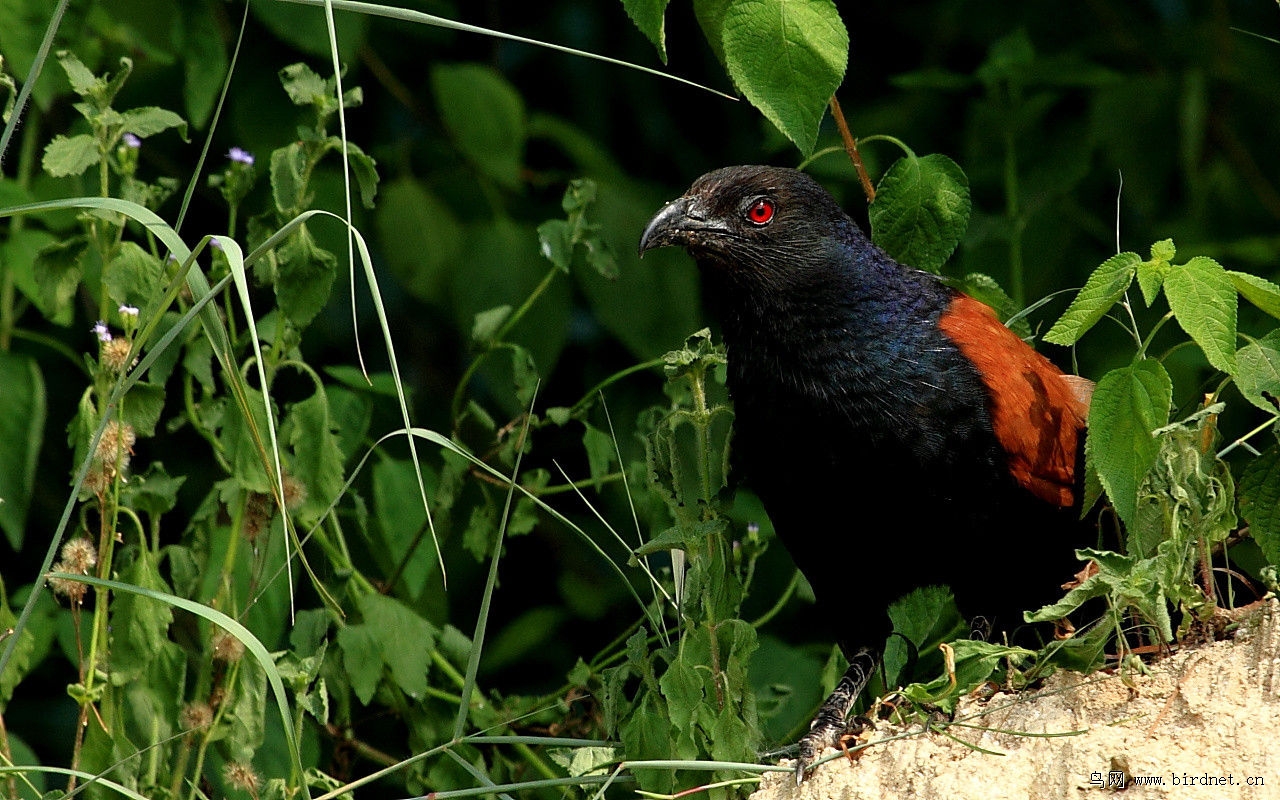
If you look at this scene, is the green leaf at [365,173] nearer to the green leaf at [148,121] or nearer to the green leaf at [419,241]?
the green leaf at [148,121]

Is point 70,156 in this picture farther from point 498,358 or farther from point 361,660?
point 498,358

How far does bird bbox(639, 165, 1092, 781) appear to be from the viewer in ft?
7.13

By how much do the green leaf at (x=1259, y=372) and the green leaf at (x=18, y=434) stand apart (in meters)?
2.00

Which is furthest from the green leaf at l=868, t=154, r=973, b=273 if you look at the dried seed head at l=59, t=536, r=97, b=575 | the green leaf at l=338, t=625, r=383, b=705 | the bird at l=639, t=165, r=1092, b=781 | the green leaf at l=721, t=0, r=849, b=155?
the dried seed head at l=59, t=536, r=97, b=575

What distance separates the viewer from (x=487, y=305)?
10.5ft

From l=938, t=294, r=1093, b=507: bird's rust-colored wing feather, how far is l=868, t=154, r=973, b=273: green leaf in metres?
0.13

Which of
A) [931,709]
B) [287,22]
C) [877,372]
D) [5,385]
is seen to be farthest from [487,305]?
[931,709]

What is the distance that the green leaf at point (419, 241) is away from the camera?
3.32 m

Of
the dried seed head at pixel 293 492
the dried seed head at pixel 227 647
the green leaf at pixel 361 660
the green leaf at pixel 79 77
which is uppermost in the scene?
the green leaf at pixel 79 77

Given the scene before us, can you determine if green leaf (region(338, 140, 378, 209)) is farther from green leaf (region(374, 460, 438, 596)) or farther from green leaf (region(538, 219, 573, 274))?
green leaf (region(374, 460, 438, 596))

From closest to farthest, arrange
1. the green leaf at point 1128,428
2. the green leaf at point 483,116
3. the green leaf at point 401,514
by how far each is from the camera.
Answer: the green leaf at point 1128,428 < the green leaf at point 401,514 < the green leaf at point 483,116

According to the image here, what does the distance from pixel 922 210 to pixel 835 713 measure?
2.38ft

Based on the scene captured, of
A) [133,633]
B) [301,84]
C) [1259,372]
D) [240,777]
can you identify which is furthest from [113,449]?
[1259,372]

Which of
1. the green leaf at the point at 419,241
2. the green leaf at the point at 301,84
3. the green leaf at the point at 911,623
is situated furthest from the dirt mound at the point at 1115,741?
the green leaf at the point at 419,241
